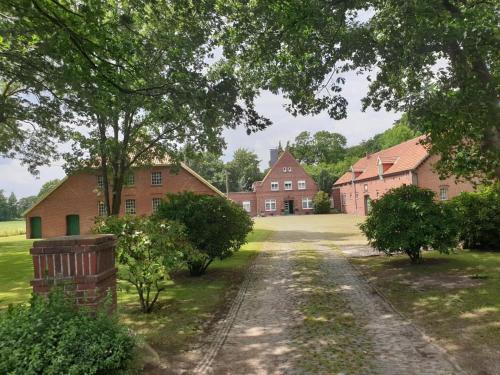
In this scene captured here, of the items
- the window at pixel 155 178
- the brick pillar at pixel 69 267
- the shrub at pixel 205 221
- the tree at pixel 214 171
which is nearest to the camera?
the brick pillar at pixel 69 267

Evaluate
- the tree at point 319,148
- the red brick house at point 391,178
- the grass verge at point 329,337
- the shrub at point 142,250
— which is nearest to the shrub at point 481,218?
the grass verge at point 329,337

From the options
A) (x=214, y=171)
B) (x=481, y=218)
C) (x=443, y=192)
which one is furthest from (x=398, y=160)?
(x=214, y=171)

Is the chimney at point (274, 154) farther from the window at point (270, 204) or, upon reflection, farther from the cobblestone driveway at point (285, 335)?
the cobblestone driveway at point (285, 335)

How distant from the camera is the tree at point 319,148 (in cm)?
9575

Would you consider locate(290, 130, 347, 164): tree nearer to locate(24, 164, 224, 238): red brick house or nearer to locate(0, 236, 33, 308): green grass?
locate(24, 164, 224, 238): red brick house

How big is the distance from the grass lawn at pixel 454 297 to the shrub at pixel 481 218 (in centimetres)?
98

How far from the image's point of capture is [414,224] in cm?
1305

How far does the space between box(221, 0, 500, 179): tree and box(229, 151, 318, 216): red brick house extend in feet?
185

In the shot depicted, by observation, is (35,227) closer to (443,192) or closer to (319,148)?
(443,192)

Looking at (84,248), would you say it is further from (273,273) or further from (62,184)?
(62,184)

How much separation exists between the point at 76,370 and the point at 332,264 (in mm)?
12116

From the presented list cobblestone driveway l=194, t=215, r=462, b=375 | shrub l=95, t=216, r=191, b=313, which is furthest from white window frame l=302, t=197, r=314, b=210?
shrub l=95, t=216, r=191, b=313

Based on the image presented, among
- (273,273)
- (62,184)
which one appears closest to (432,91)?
(273,273)

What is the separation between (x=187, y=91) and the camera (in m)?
9.96
